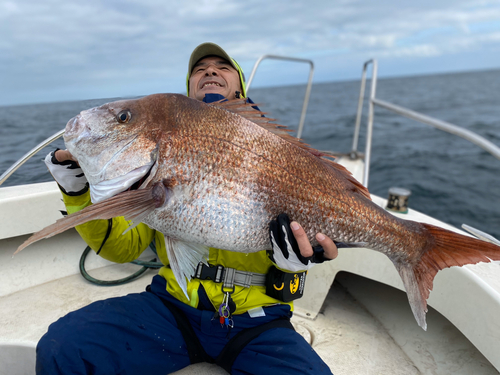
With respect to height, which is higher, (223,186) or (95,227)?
(223,186)

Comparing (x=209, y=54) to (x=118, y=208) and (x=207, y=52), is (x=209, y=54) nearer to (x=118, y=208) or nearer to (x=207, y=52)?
(x=207, y=52)

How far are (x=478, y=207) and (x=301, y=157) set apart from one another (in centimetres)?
822

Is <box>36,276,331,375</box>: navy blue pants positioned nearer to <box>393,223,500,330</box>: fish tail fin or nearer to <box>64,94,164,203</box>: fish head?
<box>393,223,500,330</box>: fish tail fin

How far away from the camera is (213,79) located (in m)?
2.30

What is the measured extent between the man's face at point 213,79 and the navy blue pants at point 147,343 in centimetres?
130

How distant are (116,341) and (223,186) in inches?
37.4

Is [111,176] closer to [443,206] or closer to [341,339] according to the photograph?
[341,339]

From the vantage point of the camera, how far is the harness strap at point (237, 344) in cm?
177

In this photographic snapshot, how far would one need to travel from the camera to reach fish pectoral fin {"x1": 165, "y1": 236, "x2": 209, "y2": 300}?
5.18ft

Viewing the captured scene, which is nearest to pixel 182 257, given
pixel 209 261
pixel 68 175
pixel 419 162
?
pixel 209 261

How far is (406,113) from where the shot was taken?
317 cm

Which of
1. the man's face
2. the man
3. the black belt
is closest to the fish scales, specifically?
the man

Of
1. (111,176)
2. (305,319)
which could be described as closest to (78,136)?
(111,176)

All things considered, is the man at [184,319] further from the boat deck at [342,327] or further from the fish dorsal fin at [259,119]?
the fish dorsal fin at [259,119]
